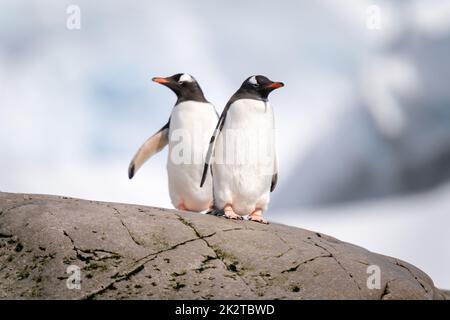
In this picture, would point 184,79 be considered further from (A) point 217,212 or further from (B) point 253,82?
(A) point 217,212

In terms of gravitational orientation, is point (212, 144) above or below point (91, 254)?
above

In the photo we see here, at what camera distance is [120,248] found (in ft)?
17.8

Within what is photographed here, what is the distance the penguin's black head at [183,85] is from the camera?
745 cm

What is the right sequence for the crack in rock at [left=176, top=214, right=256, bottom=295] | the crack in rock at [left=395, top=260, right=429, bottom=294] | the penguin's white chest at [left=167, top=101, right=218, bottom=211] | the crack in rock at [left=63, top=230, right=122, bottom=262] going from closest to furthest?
1. the crack in rock at [left=176, top=214, right=256, bottom=295]
2. the crack in rock at [left=63, top=230, right=122, bottom=262]
3. the crack in rock at [left=395, top=260, right=429, bottom=294]
4. the penguin's white chest at [left=167, top=101, right=218, bottom=211]

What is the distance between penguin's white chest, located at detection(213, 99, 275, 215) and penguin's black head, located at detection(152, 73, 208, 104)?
95 cm

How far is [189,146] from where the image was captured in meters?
7.38

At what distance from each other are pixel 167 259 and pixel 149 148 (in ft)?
8.77

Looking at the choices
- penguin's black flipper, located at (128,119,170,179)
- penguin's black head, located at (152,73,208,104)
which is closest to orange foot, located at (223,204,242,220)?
penguin's black head, located at (152,73,208,104)

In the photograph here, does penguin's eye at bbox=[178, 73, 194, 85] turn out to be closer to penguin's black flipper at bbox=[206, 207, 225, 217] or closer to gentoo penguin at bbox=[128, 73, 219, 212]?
gentoo penguin at bbox=[128, 73, 219, 212]

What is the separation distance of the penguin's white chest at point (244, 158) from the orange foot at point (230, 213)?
5 cm

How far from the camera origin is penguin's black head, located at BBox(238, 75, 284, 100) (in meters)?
6.61

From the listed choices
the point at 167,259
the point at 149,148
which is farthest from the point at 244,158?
the point at 149,148

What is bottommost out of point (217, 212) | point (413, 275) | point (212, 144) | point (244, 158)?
point (413, 275)
